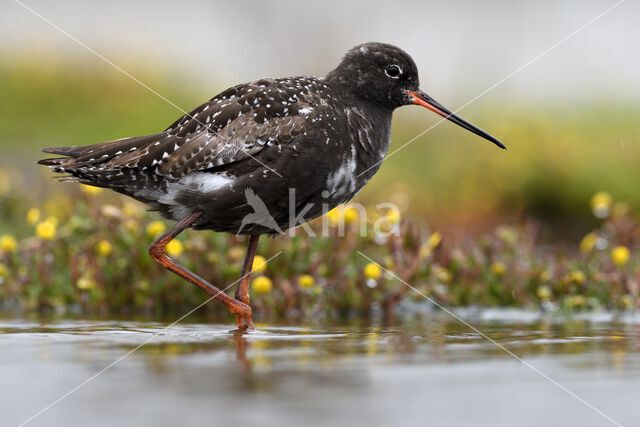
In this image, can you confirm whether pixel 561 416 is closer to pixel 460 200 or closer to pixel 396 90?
pixel 396 90

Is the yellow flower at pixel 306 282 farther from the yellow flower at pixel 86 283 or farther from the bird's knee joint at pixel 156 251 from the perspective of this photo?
the yellow flower at pixel 86 283

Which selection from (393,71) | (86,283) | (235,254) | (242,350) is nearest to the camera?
(242,350)

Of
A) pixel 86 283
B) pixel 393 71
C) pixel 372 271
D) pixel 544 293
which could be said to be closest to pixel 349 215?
pixel 372 271

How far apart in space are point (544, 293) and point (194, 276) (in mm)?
3339

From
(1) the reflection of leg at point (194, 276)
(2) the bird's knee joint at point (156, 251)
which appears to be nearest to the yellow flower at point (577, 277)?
(1) the reflection of leg at point (194, 276)

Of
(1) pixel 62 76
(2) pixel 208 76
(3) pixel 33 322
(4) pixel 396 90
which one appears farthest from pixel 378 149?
(1) pixel 62 76

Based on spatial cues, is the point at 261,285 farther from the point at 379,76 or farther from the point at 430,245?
the point at 379,76

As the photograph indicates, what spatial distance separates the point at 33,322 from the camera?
790 cm

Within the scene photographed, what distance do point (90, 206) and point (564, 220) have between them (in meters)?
7.53

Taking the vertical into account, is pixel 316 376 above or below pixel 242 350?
below

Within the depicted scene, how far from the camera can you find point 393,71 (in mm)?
8398

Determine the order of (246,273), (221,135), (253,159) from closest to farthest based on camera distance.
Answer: (253,159), (221,135), (246,273)

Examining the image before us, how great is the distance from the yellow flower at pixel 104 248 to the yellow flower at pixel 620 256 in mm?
4721

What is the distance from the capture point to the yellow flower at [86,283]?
29.3ft
